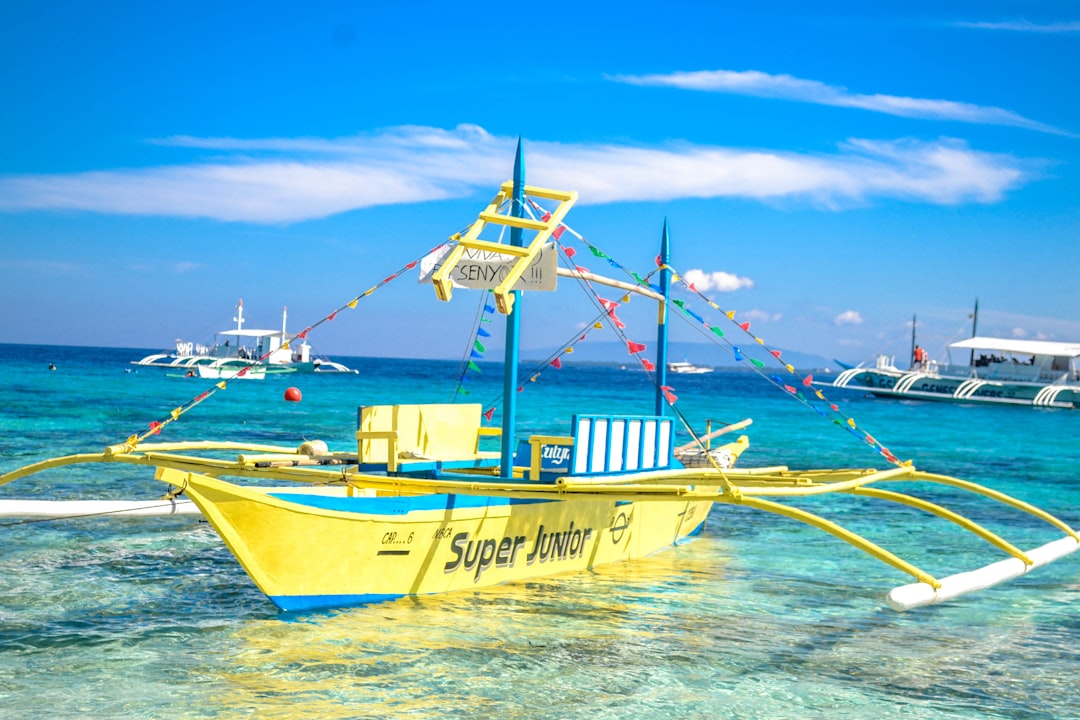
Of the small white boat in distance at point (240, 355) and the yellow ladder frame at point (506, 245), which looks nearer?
the yellow ladder frame at point (506, 245)

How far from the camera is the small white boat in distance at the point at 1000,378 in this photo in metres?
66.9

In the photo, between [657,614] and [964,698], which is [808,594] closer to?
[657,614]

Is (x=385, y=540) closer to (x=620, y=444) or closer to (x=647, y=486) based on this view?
(x=647, y=486)

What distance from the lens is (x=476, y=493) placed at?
34.4 ft

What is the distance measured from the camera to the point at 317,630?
9.53 metres

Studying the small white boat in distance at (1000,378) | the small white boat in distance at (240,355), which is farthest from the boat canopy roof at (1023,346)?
the small white boat in distance at (240,355)

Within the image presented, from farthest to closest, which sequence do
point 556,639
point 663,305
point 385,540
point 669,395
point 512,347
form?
point 663,305 < point 669,395 < point 512,347 < point 385,540 < point 556,639

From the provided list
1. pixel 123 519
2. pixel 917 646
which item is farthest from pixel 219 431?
pixel 917 646

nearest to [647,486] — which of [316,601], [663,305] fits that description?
[316,601]

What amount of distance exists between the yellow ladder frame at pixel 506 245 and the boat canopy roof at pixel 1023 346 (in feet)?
216

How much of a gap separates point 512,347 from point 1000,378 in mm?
66913

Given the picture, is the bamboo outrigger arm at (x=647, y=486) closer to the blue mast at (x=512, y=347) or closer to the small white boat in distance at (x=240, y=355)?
the blue mast at (x=512, y=347)

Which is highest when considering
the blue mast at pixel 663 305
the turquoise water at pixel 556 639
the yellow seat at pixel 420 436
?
the blue mast at pixel 663 305

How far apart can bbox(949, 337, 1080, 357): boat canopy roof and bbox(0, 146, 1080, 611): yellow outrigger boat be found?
6200cm
